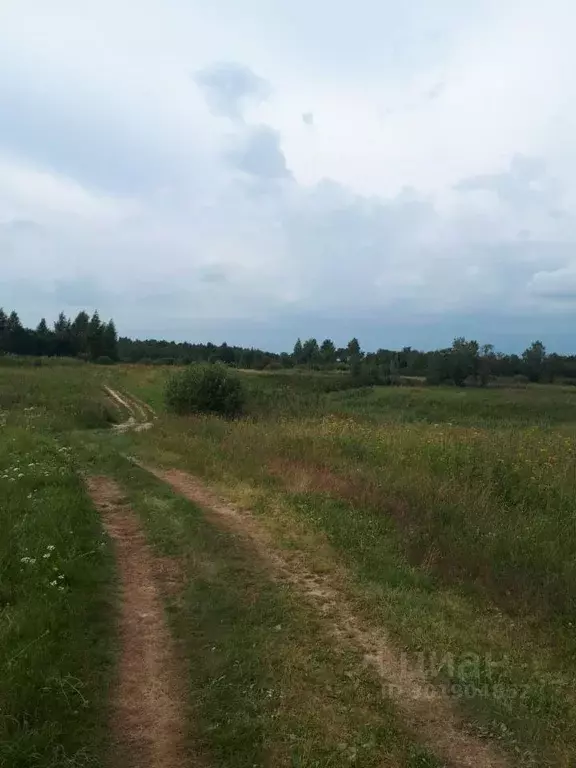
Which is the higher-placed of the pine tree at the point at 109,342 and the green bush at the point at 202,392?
the pine tree at the point at 109,342

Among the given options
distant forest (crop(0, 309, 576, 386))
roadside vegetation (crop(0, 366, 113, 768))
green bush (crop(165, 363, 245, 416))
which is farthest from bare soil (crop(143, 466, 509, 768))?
distant forest (crop(0, 309, 576, 386))

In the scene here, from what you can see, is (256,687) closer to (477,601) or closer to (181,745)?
(181,745)

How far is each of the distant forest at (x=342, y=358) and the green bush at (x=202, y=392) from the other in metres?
48.5

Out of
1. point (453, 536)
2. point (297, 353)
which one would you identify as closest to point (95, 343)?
point (297, 353)

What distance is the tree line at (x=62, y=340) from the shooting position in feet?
292

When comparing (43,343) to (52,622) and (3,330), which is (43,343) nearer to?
(3,330)

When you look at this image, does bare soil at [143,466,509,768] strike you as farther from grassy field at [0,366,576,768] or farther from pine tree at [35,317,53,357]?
pine tree at [35,317,53,357]

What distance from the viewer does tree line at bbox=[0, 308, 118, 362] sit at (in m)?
88.9

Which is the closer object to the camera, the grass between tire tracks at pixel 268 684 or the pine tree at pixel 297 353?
the grass between tire tracks at pixel 268 684

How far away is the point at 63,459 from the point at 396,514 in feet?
24.2

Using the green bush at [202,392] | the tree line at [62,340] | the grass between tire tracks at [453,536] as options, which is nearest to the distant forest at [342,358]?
the tree line at [62,340]

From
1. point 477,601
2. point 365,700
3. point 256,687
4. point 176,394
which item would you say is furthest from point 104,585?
point 176,394

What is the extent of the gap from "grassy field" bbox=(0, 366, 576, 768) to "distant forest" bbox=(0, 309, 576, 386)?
219 ft

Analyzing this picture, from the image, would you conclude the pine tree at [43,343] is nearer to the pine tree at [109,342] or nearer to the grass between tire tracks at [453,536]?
the pine tree at [109,342]
